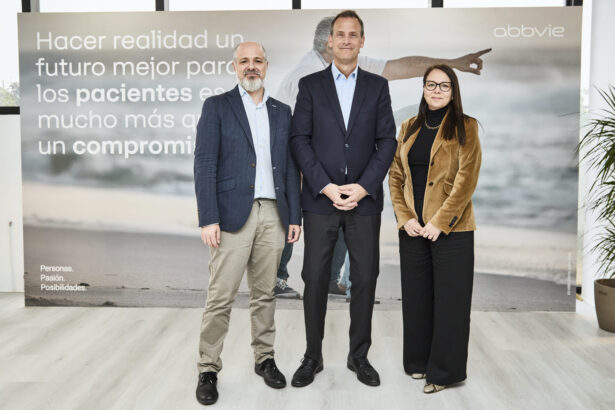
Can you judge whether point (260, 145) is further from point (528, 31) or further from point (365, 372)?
point (528, 31)

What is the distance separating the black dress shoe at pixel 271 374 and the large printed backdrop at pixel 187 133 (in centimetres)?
140

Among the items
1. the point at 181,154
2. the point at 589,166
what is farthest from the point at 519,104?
the point at 181,154

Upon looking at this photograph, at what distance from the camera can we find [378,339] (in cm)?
355

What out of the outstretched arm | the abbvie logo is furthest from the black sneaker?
the abbvie logo

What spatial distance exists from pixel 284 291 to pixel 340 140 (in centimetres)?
185

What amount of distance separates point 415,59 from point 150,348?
2.81 m

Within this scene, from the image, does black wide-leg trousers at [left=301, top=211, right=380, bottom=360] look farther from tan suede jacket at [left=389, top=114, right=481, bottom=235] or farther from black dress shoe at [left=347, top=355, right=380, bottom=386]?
tan suede jacket at [left=389, top=114, right=481, bottom=235]

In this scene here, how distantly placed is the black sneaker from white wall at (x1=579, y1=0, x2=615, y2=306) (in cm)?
229

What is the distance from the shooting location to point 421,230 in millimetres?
2670

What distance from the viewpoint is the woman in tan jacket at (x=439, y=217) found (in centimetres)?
262

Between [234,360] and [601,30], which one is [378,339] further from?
[601,30]

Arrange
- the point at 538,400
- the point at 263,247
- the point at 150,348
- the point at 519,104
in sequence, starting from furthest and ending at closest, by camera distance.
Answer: the point at 519,104, the point at 150,348, the point at 263,247, the point at 538,400

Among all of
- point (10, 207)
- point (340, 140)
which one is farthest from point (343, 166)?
point (10, 207)

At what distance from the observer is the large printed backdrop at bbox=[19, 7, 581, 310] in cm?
410
